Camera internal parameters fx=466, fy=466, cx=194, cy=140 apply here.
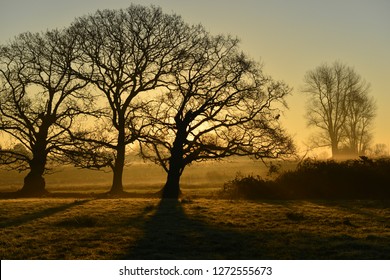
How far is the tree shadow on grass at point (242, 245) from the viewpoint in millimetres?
12188

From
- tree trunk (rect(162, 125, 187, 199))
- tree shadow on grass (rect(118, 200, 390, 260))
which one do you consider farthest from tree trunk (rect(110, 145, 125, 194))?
tree shadow on grass (rect(118, 200, 390, 260))

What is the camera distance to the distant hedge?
28.9 m

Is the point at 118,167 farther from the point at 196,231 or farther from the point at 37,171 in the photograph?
the point at 196,231

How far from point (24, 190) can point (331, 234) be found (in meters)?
30.8

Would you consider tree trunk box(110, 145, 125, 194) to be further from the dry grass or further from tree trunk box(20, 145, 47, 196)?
the dry grass

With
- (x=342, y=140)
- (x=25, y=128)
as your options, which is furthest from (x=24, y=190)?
(x=342, y=140)

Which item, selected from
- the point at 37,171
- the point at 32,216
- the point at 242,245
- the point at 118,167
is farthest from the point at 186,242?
the point at 37,171

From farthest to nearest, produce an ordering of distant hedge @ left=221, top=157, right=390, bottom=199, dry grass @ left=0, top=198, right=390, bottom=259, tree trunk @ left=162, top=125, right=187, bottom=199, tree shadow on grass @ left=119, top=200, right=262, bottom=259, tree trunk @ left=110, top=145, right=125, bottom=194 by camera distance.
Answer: tree trunk @ left=110, top=145, right=125, bottom=194
tree trunk @ left=162, top=125, right=187, bottom=199
distant hedge @ left=221, top=157, right=390, bottom=199
dry grass @ left=0, top=198, right=390, bottom=259
tree shadow on grass @ left=119, top=200, right=262, bottom=259

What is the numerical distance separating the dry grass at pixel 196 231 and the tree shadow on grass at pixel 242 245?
26 mm

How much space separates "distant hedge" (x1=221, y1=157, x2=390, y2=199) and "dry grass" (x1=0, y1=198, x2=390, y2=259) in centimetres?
523

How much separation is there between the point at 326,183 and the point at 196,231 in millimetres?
16279

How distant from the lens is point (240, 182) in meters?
31.2

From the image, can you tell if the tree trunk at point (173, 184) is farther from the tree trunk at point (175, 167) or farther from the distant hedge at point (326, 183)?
the distant hedge at point (326, 183)
